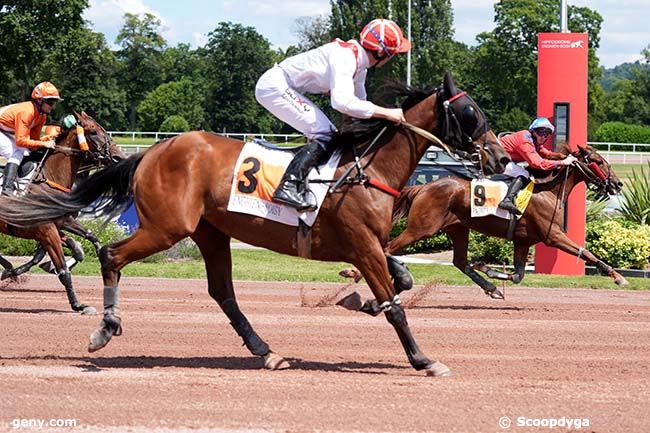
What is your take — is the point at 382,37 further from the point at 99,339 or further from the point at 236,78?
the point at 236,78

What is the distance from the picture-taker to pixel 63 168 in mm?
12281

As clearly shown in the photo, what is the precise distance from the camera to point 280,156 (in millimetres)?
7852

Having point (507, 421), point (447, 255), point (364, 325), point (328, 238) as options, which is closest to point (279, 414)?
point (507, 421)

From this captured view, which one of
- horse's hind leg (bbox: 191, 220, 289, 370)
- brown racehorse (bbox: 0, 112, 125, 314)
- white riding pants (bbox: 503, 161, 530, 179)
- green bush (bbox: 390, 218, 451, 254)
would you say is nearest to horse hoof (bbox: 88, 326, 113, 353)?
horse's hind leg (bbox: 191, 220, 289, 370)

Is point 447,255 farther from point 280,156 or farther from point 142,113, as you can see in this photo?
point 142,113

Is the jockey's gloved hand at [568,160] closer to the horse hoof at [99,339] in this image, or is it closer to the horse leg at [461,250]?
the horse leg at [461,250]

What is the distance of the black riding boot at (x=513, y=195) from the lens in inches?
517

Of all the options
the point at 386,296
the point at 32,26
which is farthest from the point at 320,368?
the point at 32,26

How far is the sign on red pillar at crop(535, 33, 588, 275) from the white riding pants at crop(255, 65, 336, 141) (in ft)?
32.7

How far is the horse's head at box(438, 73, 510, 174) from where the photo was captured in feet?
25.4

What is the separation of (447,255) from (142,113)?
58912mm

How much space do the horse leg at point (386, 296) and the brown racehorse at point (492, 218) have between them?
512 centimetres

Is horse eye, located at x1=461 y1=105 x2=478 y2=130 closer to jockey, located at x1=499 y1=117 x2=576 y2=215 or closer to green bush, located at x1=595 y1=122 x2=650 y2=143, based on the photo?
jockey, located at x1=499 y1=117 x2=576 y2=215

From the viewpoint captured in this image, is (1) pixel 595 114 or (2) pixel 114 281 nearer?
(2) pixel 114 281
